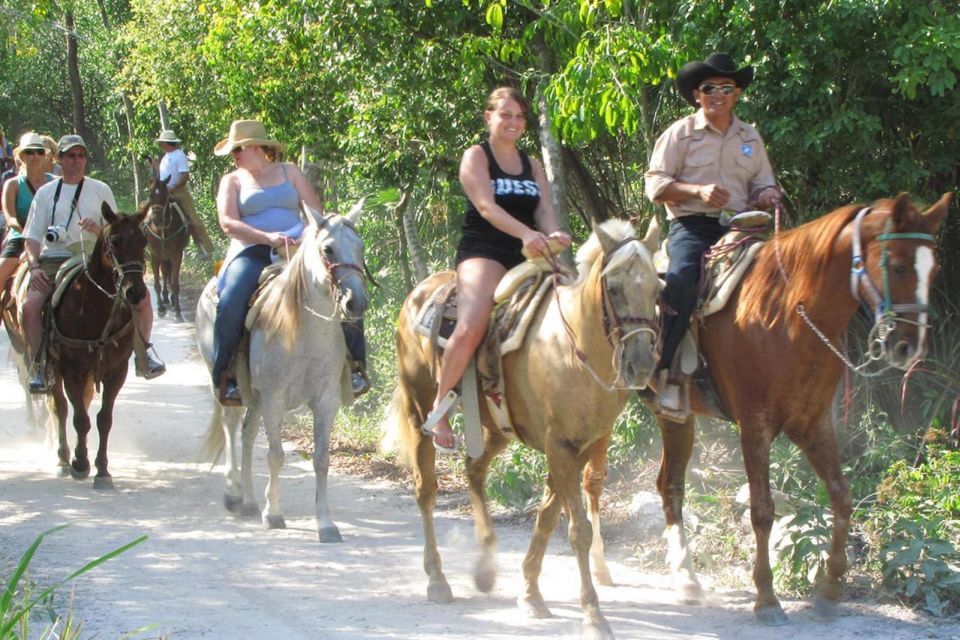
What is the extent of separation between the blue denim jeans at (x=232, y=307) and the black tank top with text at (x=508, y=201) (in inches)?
100

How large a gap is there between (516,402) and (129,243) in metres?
4.50

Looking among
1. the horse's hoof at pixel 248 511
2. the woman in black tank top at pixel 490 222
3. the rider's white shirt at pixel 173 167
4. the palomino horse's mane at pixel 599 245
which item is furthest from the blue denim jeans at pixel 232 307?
the rider's white shirt at pixel 173 167

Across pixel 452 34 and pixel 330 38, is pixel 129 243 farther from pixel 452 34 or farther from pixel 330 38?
pixel 452 34

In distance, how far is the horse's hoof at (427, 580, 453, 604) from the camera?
6566 millimetres

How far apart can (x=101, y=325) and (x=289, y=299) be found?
249 cm

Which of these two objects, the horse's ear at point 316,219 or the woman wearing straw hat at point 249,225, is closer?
the horse's ear at point 316,219

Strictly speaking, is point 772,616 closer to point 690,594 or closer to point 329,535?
point 690,594

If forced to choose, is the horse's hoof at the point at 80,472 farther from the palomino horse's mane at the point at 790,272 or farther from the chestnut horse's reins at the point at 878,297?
the chestnut horse's reins at the point at 878,297

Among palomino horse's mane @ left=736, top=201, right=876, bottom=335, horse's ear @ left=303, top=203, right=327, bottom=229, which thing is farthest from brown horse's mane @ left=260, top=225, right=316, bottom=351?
palomino horse's mane @ left=736, top=201, right=876, bottom=335

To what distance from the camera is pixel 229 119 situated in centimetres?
1798

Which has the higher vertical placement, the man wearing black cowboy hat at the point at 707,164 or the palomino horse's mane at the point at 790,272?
the man wearing black cowboy hat at the point at 707,164

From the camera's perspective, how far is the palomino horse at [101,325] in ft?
31.0

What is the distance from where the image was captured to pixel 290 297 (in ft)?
26.8

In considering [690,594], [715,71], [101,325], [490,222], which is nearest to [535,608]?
[690,594]
